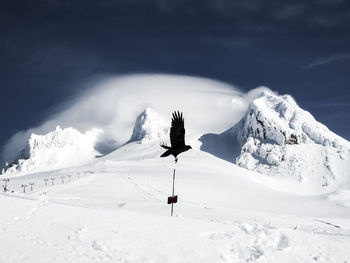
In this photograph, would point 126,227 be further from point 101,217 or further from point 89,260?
point 89,260

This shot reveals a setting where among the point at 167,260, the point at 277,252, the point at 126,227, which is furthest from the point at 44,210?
the point at 277,252

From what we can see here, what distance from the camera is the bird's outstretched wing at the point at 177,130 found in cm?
1580

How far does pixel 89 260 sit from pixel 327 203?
2481 inches

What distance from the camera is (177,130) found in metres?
15.9

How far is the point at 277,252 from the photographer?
10.7 metres

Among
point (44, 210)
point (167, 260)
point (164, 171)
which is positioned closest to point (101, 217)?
point (44, 210)

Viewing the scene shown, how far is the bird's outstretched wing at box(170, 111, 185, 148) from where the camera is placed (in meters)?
15.8

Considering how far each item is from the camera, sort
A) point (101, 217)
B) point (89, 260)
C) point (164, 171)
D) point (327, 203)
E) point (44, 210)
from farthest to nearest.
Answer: point (164, 171), point (327, 203), point (44, 210), point (101, 217), point (89, 260)

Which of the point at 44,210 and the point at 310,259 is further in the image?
the point at 44,210

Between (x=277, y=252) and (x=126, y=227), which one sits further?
(x=126, y=227)

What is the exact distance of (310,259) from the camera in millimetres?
10352

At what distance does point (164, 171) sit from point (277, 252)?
233ft

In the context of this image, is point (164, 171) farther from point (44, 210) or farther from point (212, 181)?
point (44, 210)

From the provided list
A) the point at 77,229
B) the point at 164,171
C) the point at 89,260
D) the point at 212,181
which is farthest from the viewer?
the point at 164,171
